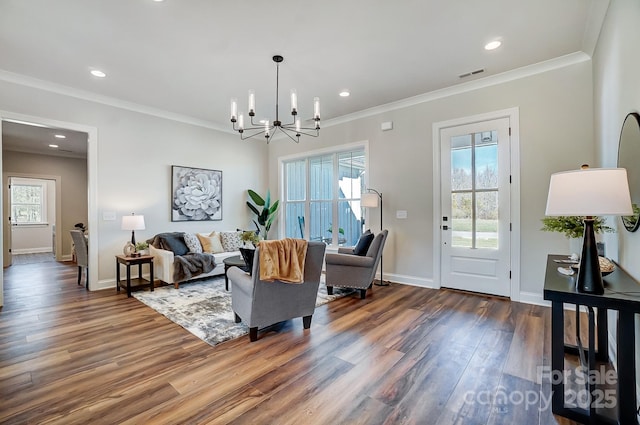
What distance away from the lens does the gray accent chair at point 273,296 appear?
2572 millimetres

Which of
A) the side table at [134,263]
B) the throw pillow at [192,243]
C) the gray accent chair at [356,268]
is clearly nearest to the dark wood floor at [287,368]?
the gray accent chair at [356,268]

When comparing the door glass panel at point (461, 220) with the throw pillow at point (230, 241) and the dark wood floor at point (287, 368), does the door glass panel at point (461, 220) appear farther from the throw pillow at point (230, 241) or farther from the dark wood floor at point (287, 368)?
the throw pillow at point (230, 241)

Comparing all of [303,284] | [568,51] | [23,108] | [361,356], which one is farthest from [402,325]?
[23,108]

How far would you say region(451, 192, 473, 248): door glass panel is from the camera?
159 inches

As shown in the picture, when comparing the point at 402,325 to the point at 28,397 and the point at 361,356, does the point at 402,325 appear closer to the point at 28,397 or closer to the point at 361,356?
the point at 361,356

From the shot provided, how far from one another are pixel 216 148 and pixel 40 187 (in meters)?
6.81

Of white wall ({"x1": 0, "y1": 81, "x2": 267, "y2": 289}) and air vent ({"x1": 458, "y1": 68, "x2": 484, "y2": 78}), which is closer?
air vent ({"x1": 458, "y1": 68, "x2": 484, "y2": 78})

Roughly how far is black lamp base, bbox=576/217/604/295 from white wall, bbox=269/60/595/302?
2.32m

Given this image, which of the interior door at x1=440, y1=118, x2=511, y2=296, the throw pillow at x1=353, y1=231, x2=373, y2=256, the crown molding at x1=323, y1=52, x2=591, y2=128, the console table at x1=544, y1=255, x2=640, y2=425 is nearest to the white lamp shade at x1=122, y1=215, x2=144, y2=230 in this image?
the throw pillow at x1=353, y1=231, x2=373, y2=256

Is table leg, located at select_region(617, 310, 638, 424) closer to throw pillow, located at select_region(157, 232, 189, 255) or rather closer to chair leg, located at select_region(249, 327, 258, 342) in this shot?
chair leg, located at select_region(249, 327, 258, 342)

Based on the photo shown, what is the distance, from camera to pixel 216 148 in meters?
5.88

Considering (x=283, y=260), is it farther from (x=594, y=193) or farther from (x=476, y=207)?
(x=476, y=207)

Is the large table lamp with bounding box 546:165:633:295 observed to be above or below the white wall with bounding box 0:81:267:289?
below

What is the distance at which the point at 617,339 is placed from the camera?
1.46 m
